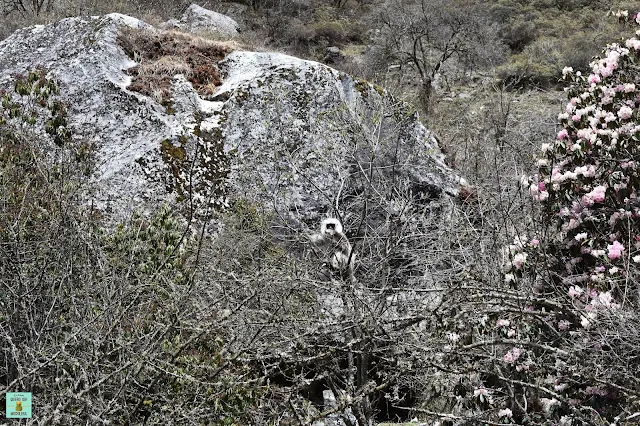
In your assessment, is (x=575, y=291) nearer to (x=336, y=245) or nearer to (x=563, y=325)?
(x=563, y=325)

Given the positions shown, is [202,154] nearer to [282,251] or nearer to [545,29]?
[282,251]

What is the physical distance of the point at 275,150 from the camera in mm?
6898

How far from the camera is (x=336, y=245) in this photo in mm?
5371

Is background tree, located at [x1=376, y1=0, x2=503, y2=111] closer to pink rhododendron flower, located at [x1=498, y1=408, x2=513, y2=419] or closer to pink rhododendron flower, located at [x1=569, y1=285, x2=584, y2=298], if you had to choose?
pink rhododendron flower, located at [x1=569, y1=285, x2=584, y2=298]

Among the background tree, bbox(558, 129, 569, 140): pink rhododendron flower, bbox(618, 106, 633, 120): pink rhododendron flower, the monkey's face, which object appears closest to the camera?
bbox(618, 106, 633, 120): pink rhododendron flower

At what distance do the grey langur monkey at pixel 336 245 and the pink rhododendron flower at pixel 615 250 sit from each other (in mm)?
1896

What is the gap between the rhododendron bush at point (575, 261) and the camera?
13.3 ft

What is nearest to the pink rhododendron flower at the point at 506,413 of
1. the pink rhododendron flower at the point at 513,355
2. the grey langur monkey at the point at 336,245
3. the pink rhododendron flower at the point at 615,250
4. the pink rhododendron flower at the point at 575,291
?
the pink rhododendron flower at the point at 513,355

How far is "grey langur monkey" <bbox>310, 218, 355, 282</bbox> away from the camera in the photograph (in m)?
5.30

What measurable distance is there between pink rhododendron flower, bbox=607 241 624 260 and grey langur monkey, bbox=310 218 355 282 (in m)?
1.90


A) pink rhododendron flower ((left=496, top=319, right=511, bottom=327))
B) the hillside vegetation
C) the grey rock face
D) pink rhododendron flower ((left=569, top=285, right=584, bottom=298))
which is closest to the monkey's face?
the hillside vegetation

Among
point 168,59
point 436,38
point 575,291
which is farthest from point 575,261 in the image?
point 436,38

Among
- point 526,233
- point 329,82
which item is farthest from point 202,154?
point 526,233

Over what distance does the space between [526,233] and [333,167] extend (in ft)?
8.21
